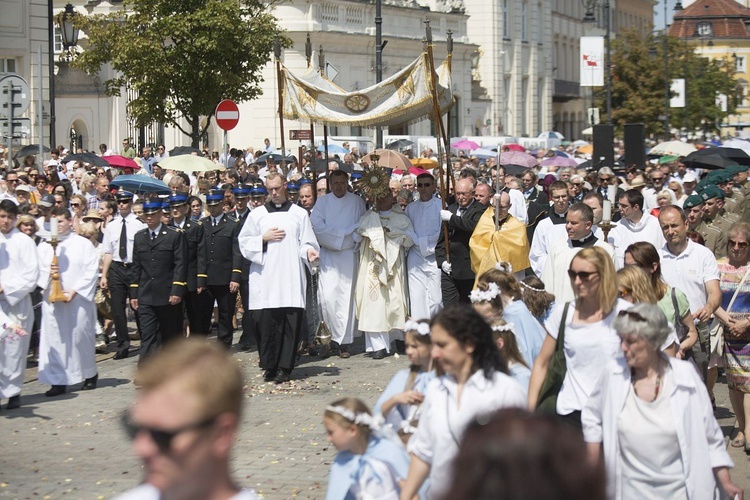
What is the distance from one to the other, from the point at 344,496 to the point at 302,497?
2891 mm

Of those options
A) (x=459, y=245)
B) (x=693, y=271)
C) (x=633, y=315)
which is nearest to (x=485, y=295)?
(x=633, y=315)

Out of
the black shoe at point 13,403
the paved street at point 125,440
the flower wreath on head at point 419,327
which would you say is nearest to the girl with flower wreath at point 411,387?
the flower wreath on head at point 419,327

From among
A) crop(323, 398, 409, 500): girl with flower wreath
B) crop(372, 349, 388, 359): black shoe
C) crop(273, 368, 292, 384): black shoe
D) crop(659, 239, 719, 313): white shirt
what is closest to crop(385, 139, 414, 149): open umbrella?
crop(372, 349, 388, 359): black shoe

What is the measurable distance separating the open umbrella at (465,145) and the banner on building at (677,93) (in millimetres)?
15492

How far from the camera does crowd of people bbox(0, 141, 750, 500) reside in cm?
526

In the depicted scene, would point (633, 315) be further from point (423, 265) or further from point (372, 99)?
point (372, 99)

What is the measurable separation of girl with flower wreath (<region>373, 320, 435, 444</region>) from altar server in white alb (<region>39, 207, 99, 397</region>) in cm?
635

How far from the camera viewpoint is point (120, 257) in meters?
14.8

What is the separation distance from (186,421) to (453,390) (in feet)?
8.50

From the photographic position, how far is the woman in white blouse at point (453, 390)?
17.2ft

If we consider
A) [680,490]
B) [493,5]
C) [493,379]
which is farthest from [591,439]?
[493,5]

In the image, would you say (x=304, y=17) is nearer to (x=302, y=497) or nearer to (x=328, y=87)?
(x=328, y=87)

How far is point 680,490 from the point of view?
5.73m

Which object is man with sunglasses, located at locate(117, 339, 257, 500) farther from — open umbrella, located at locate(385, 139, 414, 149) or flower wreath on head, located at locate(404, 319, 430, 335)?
open umbrella, located at locate(385, 139, 414, 149)
